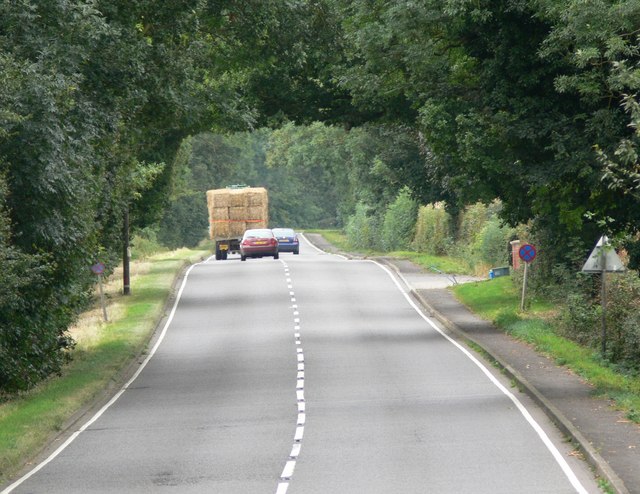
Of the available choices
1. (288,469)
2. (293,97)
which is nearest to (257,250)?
(293,97)

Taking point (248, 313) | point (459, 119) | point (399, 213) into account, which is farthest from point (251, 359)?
point (399, 213)

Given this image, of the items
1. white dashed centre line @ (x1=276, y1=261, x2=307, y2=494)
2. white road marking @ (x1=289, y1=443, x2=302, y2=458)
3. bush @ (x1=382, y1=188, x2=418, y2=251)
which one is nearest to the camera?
white dashed centre line @ (x1=276, y1=261, x2=307, y2=494)

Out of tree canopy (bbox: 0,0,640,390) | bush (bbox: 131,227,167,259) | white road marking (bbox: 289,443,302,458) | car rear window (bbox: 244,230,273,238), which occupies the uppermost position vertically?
tree canopy (bbox: 0,0,640,390)

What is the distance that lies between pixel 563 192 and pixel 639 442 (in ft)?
31.0

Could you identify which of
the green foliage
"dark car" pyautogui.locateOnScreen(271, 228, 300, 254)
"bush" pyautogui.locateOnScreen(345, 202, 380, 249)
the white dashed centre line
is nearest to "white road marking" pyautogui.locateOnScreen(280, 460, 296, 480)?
the white dashed centre line

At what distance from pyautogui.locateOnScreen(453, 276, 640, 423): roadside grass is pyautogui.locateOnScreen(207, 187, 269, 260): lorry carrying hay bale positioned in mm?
27875

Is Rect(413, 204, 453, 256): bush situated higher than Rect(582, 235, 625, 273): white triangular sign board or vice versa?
Rect(582, 235, 625, 273): white triangular sign board

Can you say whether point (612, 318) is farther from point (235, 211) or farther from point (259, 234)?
point (235, 211)

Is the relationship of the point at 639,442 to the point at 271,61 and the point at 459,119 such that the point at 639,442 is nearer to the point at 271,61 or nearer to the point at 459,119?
the point at 459,119

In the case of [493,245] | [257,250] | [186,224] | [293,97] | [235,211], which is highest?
[293,97]

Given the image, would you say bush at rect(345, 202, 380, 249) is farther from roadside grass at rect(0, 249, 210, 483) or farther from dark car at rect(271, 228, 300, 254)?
roadside grass at rect(0, 249, 210, 483)

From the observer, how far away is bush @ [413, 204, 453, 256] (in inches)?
2648

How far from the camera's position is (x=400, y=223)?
7812 centimetres

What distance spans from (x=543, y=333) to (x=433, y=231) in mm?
35181
